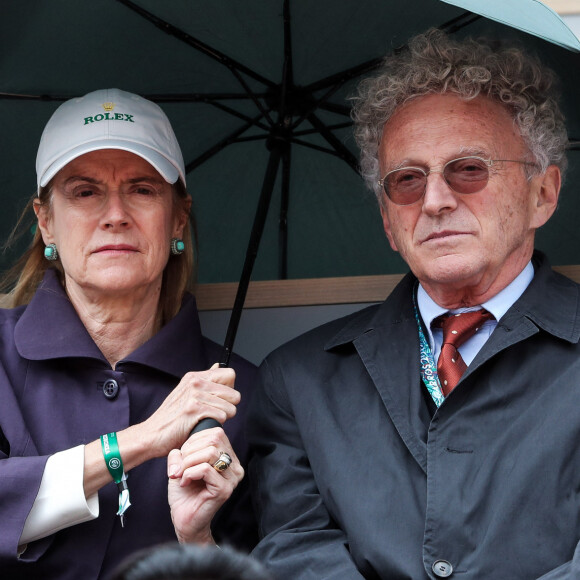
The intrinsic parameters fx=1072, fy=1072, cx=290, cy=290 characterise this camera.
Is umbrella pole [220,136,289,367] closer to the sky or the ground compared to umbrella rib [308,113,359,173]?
closer to the ground

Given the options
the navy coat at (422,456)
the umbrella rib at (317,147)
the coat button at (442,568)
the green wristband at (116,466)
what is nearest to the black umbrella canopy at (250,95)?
the umbrella rib at (317,147)

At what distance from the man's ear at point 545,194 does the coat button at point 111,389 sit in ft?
4.07

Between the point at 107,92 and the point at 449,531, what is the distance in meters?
1.71

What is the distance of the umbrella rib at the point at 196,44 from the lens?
3.29 meters

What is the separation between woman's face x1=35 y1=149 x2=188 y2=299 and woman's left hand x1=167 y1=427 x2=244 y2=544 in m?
0.67

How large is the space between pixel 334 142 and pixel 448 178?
2.60 ft

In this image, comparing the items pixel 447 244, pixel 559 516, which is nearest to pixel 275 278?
pixel 447 244

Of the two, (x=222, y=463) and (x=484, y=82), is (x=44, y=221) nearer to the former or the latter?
(x=222, y=463)

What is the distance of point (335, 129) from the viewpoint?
3.58 metres

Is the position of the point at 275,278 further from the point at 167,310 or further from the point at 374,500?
the point at 374,500

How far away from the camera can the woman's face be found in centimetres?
307

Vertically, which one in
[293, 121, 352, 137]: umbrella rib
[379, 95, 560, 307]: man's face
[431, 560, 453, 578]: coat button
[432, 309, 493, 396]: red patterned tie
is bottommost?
[431, 560, 453, 578]: coat button

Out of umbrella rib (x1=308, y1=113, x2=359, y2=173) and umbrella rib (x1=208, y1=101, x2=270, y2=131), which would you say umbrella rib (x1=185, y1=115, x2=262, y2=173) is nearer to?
umbrella rib (x1=208, y1=101, x2=270, y2=131)

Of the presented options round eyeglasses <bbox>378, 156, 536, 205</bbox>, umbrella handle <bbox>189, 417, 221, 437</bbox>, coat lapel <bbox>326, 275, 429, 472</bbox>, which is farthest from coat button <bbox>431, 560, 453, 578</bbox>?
round eyeglasses <bbox>378, 156, 536, 205</bbox>
